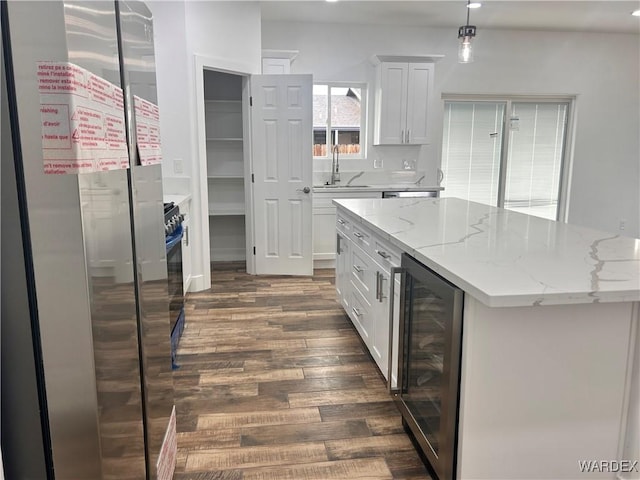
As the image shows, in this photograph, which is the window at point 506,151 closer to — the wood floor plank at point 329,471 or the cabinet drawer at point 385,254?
A: the cabinet drawer at point 385,254

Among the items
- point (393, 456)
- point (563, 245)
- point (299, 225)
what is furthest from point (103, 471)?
point (299, 225)

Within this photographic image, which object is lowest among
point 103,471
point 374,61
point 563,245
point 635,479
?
point 635,479

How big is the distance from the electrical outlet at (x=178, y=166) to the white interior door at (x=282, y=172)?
2.66ft

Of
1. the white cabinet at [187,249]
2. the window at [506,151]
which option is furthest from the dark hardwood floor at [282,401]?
the window at [506,151]

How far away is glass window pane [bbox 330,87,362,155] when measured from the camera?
227 inches

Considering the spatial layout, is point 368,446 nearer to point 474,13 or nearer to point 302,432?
point 302,432

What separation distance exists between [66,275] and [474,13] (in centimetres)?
551

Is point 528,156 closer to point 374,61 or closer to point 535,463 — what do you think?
point 374,61

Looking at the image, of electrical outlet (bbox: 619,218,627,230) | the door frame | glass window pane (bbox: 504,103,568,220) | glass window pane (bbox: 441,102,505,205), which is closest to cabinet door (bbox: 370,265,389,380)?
the door frame

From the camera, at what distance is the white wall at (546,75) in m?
5.57

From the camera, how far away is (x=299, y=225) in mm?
4797

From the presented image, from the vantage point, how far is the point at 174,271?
285 cm

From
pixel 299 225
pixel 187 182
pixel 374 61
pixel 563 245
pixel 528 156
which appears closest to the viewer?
pixel 563 245

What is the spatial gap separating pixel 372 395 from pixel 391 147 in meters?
4.01
